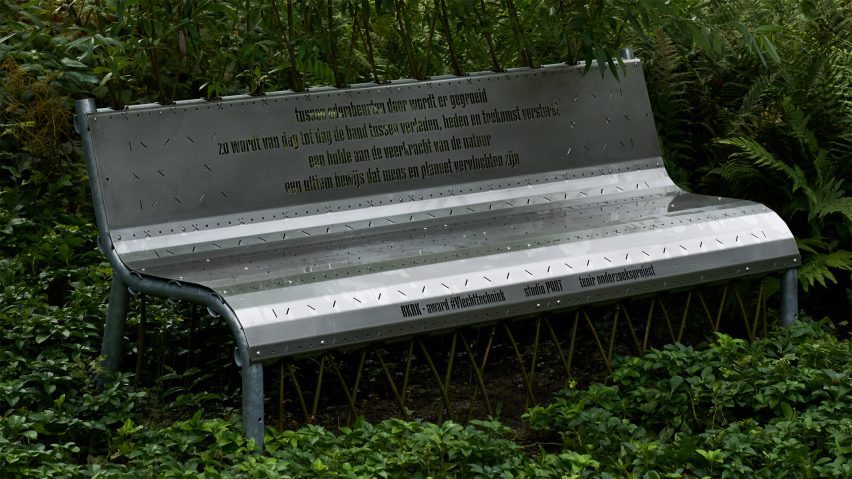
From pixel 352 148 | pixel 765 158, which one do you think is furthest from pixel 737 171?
pixel 352 148

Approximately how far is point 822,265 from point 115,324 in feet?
10.5

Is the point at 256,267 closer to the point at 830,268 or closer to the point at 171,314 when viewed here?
the point at 171,314

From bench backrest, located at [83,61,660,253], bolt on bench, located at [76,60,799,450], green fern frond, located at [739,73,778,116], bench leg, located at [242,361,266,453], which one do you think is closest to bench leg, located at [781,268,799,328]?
bolt on bench, located at [76,60,799,450]

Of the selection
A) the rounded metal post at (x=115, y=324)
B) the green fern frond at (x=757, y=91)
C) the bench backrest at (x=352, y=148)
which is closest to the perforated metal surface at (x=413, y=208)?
the bench backrest at (x=352, y=148)

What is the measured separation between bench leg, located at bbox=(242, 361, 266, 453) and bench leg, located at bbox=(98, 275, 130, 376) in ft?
3.15

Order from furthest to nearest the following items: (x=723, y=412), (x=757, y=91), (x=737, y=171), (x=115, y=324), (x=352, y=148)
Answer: (x=757, y=91) → (x=737, y=171) → (x=352, y=148) → (x=115, y=324) → (x=723, y=412)

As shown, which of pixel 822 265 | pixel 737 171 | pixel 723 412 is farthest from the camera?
pixel 737 171

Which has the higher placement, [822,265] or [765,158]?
[765,158]

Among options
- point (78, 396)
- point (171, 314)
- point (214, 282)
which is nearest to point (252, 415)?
point (214, 282)

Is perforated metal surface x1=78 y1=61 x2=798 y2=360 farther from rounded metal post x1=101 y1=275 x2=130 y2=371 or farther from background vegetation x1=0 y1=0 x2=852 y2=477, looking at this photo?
background vegetation x1=0 y1=0 x2=852 y2=477

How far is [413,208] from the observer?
5.11m

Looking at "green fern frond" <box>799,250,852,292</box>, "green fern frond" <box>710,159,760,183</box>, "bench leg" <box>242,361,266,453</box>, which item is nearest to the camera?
"bench leg" <box>242,361,266,453</box>

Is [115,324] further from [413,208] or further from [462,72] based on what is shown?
[462,72]

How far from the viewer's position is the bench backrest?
14.8 feet
